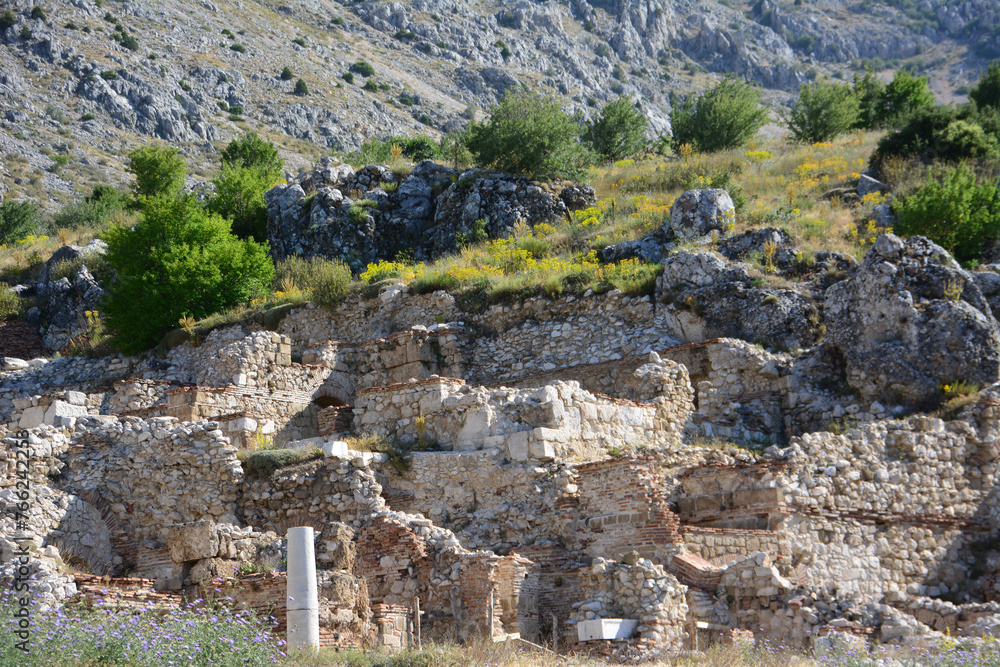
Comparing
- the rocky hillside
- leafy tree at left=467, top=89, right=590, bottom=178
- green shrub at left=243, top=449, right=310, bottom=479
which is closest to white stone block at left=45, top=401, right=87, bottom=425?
green shrub at left=243, top=449, right=310, bottom=479

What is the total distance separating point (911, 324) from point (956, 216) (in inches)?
221

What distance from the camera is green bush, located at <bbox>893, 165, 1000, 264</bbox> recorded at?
2212 cm

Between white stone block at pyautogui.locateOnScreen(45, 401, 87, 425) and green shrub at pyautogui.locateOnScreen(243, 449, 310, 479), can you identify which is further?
white stone block at pyautogui.locateOnScreen(45, 401, 87, 425)

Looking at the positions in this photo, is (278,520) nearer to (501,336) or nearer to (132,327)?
(501,336)

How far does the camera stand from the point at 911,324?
17.9m

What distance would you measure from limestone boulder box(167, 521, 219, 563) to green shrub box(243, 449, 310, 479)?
8.01 ft

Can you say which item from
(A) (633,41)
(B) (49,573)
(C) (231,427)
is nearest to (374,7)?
(A) (633,41)

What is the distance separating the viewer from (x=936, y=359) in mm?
17469

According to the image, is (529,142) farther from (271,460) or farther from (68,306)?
(271,460)

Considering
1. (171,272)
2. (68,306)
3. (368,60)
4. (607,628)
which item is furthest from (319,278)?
(368,60)

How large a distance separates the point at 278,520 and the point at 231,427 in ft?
9.65

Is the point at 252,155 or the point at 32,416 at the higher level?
the point at 252,155

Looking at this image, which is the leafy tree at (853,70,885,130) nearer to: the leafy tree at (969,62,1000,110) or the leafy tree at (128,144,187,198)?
the leafy tree at (969,62,1000,110)

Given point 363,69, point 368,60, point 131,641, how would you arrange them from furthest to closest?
1. point 368,60
2. point 363,69
3. point 131,641
